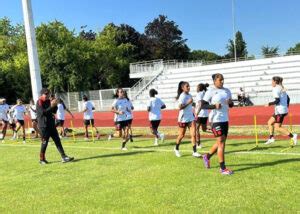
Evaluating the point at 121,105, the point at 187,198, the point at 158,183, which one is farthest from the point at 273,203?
the point at 121,105

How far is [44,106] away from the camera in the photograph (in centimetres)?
1270

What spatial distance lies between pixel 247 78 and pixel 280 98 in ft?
99.3

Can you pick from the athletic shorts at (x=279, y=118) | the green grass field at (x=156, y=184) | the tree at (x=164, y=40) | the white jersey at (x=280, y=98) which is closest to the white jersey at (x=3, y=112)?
the green grass field at (x=156, y=184)

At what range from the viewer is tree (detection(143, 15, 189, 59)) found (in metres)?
82.4

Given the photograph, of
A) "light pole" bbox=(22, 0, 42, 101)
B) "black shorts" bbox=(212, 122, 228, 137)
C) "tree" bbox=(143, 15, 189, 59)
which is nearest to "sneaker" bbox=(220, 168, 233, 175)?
"black shorts" bbox=(212, 122, 228, 137)

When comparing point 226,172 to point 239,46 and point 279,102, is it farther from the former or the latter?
point 239,46

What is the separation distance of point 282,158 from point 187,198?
3888 millimetres

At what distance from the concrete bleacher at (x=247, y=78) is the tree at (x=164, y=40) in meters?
34.0

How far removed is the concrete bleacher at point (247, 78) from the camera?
39844 mm

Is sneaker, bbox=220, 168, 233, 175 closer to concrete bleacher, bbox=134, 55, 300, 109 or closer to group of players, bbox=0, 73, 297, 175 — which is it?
group of players, bbox=0, 73, 297, 175

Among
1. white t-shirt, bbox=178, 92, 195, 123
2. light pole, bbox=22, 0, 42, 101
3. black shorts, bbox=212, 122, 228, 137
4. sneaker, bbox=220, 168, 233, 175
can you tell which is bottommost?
sneaker, bbox=220, 168, 233, 175

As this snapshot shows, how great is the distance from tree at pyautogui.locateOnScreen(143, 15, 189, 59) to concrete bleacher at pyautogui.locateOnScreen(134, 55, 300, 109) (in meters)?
34.0

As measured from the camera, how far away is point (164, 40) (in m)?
83.9

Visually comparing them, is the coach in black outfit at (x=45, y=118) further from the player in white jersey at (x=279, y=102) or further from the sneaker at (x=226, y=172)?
the player in white jersey at (x=279, y=102)
